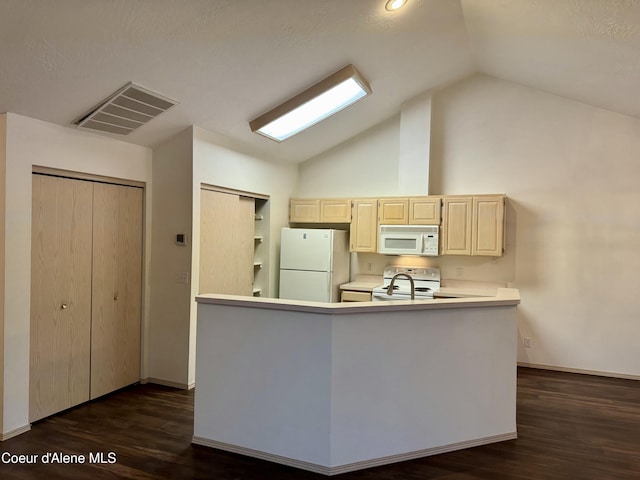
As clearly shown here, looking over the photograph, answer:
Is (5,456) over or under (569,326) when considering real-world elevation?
under

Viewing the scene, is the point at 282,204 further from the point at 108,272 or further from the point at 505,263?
the point at 505,263

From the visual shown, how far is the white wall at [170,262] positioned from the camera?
4094 millimetres

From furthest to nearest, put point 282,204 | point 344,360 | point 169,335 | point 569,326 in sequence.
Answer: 1. point 282,204
2. point 569,326
3. point 169,335
4. point 344,360

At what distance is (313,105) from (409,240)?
193cm

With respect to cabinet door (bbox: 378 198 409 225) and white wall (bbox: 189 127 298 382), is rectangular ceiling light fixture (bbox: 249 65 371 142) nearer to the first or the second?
white wall (bbox: 189 127 298 382)

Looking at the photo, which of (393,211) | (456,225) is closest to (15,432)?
(393,211)

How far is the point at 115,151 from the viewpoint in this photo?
3.88 metres

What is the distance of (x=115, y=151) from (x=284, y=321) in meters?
2.40

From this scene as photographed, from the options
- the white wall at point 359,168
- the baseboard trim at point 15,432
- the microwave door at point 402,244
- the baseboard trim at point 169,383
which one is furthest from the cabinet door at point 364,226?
the baseboard trim at point 15,432

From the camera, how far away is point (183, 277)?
162 inches

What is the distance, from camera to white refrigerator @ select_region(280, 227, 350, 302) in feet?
17.4

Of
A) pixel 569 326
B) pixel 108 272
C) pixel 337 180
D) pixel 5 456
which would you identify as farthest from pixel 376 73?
pixel 5 456

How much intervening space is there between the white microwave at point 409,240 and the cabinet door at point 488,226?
443 millimetres

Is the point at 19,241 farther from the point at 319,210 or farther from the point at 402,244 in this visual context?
the point at 402,244
